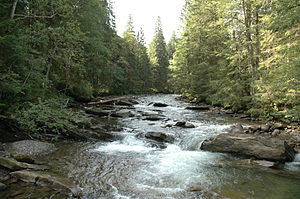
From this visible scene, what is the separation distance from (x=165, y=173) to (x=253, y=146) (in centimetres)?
366

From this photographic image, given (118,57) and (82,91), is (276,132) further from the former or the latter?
(118,57)

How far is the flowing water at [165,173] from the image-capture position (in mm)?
5570

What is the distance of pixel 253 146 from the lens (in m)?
8.41

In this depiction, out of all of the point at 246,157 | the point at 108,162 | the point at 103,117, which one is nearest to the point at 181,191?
the point at 108,162

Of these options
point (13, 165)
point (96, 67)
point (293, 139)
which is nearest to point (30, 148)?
point (13, 165)

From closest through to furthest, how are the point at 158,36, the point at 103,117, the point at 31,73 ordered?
the point at 31,73 < the point at 103,117 < the point at 158,36

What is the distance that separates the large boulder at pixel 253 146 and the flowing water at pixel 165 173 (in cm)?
36

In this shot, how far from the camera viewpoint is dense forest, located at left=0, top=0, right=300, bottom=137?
7500 millimetres

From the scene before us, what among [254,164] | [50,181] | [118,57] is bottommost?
[254,164]

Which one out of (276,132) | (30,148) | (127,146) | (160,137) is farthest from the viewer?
(276,132)

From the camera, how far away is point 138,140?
416 inches

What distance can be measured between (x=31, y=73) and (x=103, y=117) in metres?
8.25

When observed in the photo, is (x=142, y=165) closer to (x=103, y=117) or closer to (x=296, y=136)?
(x=296, y=136)

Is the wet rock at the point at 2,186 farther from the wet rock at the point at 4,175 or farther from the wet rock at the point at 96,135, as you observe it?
the wet rock at the point at 96,135
